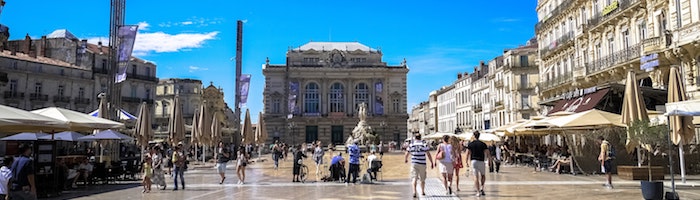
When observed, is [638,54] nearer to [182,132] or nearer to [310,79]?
[182,132]

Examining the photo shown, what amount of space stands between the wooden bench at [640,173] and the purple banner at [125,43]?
1765 centimetres

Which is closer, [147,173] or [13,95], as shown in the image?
[147,173]

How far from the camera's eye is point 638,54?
22297 mm

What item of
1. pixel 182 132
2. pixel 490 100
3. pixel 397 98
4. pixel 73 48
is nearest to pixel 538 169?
pixel 182 132

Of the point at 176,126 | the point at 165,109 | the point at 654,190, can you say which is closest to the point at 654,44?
the point at 654,190

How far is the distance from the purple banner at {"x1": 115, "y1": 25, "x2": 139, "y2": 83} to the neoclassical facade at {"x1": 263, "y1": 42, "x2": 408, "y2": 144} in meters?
48.5

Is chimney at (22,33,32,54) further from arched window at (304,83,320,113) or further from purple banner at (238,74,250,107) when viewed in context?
arched window at (304,83,320,113)

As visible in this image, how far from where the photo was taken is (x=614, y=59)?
2444 centimetres

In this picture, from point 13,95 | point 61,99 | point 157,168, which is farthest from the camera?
point 61,99

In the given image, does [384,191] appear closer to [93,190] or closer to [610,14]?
[93,190]

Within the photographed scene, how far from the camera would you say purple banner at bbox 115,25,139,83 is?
20109 mm

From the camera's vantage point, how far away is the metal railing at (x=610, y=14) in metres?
23.2

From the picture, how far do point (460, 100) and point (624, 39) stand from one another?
5159 centimetres

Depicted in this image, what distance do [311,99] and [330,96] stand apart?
2649mm
